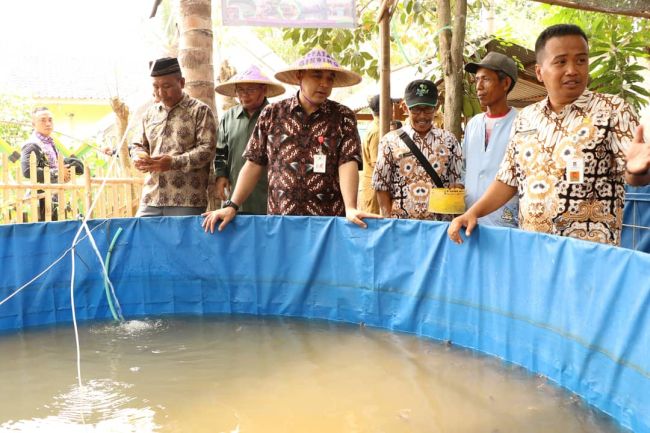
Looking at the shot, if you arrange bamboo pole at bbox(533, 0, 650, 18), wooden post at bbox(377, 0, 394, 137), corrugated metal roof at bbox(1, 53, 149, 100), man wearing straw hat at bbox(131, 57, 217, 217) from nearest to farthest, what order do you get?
bamboo pole at bbox(533, 0, 650, 18) → man wearing straw hat at bbox(131, 57, 217, 217) → wooden post at bbox(377, 0, 394, 137) → corrugated metal roof at bbox(1, 53, 149, 100)

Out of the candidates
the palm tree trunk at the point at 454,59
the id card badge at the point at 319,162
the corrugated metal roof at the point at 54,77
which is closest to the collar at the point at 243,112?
the id card badge at the point at 319,162

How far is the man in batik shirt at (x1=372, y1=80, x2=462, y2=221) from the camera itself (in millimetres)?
3885

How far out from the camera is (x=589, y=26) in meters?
6.92

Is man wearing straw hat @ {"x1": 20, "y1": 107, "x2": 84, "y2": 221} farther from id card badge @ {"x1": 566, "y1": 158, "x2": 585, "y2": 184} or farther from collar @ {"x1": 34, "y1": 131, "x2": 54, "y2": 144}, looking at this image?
id card badge @ {"x1": 566, "y1": 158, "x2": 585, "y2": 184}

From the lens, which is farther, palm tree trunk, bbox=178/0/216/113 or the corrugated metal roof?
the corrugated metal roof

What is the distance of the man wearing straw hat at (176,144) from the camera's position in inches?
167

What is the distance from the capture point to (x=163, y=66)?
13.6 ft

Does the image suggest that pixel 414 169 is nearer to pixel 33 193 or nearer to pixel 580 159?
pixel 580 159

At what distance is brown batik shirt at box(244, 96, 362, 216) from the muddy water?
83 centimetres

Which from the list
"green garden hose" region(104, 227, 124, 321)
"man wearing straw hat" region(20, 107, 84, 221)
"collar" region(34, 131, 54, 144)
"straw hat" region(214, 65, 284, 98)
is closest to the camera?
"green garden hose" region(104, 227, 124, 321)

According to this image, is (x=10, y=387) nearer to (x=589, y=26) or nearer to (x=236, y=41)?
(x=589, y=26)

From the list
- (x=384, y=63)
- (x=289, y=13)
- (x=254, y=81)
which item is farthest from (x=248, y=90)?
(x=384, y=63)

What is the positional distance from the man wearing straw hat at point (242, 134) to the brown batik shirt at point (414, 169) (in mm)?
982

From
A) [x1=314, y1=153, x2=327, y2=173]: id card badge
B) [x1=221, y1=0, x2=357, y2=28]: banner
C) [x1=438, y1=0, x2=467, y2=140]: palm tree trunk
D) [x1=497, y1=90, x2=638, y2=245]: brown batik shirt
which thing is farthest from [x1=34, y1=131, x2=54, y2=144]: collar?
[x1=497, y1=90, x2=638, y2=245]: brown batik shirt
